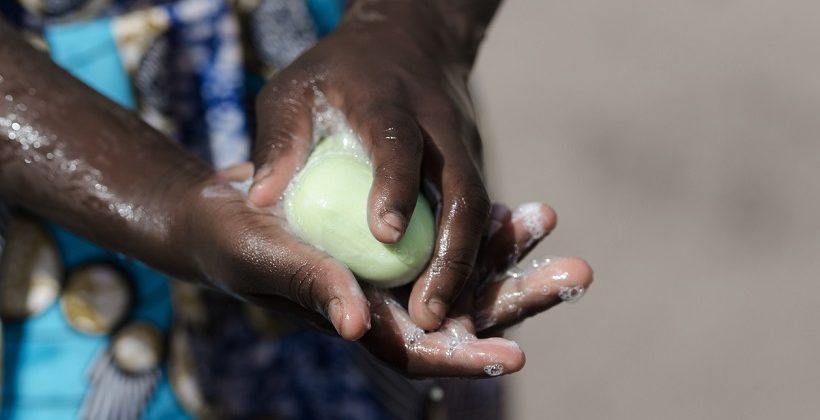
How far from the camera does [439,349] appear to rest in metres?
1.35

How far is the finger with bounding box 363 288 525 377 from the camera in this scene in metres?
1.32

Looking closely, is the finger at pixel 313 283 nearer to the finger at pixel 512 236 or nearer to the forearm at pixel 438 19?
the finger at pixel 512 236

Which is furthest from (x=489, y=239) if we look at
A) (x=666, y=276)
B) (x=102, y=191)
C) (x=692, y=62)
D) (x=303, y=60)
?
(x=692, y=62)

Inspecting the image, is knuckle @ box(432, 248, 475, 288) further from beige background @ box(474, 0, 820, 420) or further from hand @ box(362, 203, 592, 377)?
Answer: beige background @ box(474, 0, 820, 420)

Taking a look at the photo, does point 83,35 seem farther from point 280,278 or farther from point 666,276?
point 666,276

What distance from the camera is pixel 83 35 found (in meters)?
1.74

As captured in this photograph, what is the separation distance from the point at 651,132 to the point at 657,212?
342 millimetres

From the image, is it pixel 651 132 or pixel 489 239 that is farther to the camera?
pixel 651 132

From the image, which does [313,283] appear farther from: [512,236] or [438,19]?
[438,19]

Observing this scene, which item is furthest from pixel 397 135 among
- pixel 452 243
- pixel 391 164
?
pixel 452 243

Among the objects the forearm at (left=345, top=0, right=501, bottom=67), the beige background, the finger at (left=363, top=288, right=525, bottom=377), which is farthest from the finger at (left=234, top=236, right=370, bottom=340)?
the beige background

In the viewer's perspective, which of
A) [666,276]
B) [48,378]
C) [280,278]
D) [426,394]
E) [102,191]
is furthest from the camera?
[666,276]

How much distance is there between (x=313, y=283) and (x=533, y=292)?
34 centimetres

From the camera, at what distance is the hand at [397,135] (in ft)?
4.48
